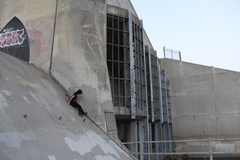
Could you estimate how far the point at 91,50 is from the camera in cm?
927

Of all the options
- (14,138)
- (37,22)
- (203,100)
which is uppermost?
(37,22)

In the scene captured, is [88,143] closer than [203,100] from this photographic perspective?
Yes

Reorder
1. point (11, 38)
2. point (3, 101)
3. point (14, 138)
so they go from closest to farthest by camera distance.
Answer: point (14, 138) < point (3, 101) < point (11, 38)

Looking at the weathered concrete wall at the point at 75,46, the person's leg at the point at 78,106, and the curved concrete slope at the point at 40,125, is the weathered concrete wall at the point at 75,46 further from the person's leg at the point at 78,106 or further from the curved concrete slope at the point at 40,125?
the curved concrete slope at the point at 40,125

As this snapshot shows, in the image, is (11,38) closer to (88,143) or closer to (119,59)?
(119,59)

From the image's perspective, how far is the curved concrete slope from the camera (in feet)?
14.0

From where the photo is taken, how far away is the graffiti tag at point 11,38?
35.5 feet

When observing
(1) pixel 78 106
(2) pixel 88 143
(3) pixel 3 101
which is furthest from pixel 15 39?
(2) pixel 88 143

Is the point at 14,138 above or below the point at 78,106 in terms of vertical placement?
below

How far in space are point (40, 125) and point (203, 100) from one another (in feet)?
51.8

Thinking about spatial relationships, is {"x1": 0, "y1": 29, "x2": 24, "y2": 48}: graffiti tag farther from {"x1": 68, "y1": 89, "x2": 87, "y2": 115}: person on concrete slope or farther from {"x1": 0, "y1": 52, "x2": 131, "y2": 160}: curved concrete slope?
{"x1": 68, "y1": 89, "x2": 87, "y2": 115}: person on concrete slope

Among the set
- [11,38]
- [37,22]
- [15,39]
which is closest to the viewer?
[37,22]

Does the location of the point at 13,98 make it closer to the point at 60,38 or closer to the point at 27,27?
the point at 60,38

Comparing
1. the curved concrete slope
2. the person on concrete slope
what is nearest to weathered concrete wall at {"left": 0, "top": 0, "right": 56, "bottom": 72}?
the curved concrete slope
